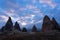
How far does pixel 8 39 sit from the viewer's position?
4191 millimetres

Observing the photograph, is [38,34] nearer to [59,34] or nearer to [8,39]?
[59,34]

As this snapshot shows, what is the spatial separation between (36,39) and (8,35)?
934mm

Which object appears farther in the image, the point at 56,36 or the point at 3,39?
the point at 3,39

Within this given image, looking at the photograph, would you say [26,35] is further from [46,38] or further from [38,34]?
[46,38]

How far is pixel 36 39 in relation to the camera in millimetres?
3984

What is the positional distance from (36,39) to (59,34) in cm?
A: 68

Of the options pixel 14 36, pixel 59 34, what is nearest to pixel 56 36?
pixel 59 34

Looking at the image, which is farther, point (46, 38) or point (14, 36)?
point (14, 36)

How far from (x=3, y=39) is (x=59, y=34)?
171cm

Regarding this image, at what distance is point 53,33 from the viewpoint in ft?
13.3

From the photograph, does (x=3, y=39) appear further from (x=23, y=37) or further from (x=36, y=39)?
(x=36, y=39)

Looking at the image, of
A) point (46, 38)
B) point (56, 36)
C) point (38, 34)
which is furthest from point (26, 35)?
point (56, 36)

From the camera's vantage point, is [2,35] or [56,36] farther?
[2,35]

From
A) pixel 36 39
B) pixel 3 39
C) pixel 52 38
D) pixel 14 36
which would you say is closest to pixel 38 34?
pixel 36 39
